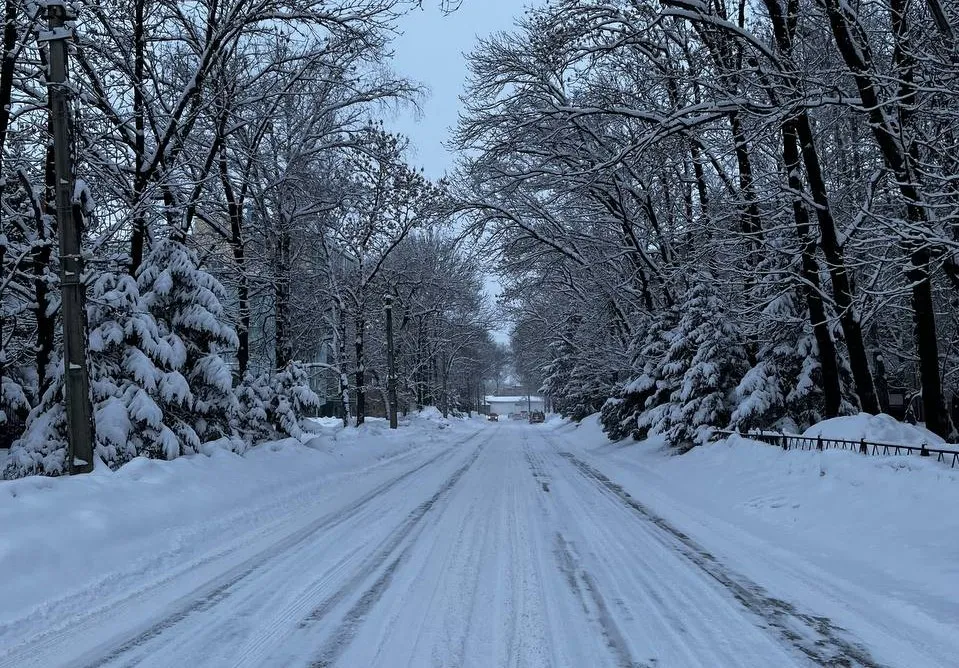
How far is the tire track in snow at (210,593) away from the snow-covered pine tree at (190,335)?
4.51 metres

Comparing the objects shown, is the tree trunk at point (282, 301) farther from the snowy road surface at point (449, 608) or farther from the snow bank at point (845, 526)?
the snowy road surface at point (449, 608)

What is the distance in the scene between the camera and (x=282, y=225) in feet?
70.6

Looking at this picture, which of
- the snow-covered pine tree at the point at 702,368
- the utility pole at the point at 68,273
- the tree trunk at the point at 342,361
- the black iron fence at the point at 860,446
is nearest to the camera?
the utility pole at the point at 68,273

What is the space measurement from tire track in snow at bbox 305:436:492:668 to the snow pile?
678cm

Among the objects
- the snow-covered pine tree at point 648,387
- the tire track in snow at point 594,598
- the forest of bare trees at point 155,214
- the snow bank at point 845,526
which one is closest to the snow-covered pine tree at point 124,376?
the forest of bare trees at point 155,214

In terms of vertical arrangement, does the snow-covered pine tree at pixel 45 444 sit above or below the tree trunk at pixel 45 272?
below

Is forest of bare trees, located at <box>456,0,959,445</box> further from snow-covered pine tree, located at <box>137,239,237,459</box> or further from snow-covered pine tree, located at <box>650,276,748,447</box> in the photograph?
snow-covered pine tree, located at <box>137,239,237,459</box>

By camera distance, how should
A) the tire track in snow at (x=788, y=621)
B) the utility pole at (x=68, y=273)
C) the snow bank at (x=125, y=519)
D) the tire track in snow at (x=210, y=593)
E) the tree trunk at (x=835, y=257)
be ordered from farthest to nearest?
the tree trunk at (x=835, y=257) → the utility pole at (x=68, y=273) → the snow bank at (x=125, y=519) → the tire track in snow at (x=210, y=593) → the tire track in snow at (x=788, y=621)

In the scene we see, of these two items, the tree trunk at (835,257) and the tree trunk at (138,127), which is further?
the tree trunk at (138,127)

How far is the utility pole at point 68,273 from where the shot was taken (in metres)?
8.61

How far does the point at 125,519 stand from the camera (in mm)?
7945

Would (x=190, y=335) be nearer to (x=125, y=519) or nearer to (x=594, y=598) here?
(x=125, y=519)

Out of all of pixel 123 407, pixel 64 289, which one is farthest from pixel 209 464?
pixel 64 289

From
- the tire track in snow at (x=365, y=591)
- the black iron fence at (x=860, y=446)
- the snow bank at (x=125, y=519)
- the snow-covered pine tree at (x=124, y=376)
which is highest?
the snow-covered pine tree at (x=124, y=376)
